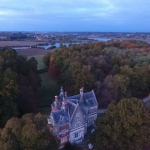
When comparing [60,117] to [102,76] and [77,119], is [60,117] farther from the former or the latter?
[102,76]

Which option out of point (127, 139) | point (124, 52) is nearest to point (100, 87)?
point (127, 139)

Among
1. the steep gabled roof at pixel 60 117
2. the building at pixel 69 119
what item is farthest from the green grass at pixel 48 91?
the steep gabled roof at pixel 60 117

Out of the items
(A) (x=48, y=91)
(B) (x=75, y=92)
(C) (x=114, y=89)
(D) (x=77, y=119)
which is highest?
(C) (x=114, y=89)

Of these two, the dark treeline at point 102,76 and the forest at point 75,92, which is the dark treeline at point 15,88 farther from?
the dark treeline at point 102,76

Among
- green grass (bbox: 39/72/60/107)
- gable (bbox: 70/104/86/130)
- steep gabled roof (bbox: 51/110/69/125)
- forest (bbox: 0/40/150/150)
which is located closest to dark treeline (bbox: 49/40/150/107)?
forest (bbox: 0/40/150/150)

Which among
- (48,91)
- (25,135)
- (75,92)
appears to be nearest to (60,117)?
(25,135)

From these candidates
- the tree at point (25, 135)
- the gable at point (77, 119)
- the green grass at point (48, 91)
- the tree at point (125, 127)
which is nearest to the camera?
the tree at point (25, 135)

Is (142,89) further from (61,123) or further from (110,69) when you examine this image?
(61,123)
